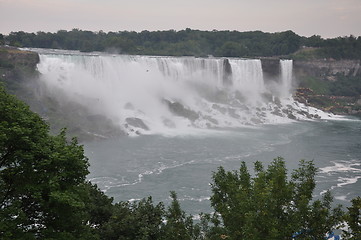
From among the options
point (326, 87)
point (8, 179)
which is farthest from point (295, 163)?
point (326, 87)

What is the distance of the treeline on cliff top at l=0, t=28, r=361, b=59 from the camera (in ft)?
254

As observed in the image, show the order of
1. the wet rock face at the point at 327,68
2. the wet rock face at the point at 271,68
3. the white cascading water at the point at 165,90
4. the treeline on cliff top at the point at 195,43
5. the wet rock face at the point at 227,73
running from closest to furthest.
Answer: the white cascading water at the point at 165,90 < the wet rock face at the point at 227,73 < the wet rock face at the point at 271,68 < the wet rock face at the point at 327,68 < the treeline on cliff top at the point at 195,43

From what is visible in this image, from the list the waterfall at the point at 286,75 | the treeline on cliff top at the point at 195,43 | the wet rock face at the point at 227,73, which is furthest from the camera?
the treeline on cliff top at the point at 195,43

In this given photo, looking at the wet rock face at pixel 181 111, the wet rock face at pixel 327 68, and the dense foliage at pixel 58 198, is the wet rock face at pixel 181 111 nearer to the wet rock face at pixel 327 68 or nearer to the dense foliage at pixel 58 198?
the wet rock face at pixel 327 68

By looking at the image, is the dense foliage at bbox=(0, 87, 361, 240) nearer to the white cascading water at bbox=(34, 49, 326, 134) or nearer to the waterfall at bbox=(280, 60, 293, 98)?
the white cascading water at bbox=(34, 49, 326, 134)

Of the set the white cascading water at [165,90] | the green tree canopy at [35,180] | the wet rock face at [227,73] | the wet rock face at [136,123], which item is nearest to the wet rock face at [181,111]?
the white cascading water at [165,90]

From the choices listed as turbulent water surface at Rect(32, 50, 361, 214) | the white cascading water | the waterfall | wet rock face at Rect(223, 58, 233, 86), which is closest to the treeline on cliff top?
the waterfall

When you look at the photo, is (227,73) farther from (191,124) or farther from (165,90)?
(191,124)

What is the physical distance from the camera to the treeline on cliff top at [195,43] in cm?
7756

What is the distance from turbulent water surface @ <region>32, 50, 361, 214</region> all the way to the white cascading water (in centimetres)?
13

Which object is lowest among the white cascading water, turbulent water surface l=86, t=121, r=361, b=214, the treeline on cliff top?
turbulent water surface l=86, t=121, r=361, b=214

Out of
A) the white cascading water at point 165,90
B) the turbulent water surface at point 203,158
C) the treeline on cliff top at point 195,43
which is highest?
the treeline on cliff top at point 195,43

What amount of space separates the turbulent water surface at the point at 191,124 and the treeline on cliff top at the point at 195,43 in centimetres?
1861

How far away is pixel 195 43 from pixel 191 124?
48423 mm
